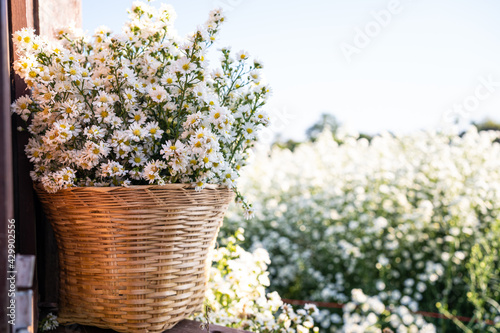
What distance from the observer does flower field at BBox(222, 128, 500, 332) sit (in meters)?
2.35

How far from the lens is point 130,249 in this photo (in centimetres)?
89

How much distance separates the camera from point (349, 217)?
2.81 metres

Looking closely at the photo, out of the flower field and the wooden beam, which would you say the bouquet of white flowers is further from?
the flower field

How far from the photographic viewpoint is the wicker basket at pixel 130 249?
2.87ft

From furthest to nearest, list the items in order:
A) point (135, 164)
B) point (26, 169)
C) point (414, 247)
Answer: point (414, 247), point (26, 169), point (135, 164)

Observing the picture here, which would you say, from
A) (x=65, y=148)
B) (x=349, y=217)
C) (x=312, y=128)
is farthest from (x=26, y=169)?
(x=312, y=128)

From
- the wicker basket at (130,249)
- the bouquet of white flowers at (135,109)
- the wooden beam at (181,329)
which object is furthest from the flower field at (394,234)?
the bouquet of white flowers at (135,109)

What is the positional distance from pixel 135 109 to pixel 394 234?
7.01 feet

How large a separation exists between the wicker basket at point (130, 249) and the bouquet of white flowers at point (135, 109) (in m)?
0.05

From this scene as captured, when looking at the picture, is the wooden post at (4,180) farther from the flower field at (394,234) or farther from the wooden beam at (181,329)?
the flower field at (394,234)

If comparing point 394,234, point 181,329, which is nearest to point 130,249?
point 181,329

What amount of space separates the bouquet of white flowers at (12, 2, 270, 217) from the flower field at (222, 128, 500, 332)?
1569 millimetres

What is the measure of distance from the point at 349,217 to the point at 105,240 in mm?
2185

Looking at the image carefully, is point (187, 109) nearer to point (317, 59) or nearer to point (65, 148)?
point (65, 148)
